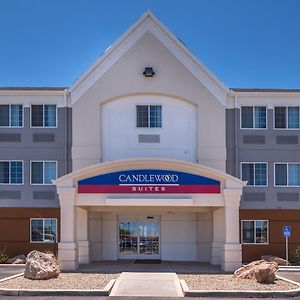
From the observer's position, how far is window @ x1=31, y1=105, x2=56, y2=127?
2714 cm

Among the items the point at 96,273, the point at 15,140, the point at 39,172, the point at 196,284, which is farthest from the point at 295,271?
the point at 15,140

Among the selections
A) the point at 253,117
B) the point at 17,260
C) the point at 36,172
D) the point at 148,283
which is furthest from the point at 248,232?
the point at 17,260

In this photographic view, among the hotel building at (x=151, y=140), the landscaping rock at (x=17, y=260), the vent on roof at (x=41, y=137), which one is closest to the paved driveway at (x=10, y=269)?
the landscaping rock at (x=17, y=260)

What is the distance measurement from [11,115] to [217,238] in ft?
39.9

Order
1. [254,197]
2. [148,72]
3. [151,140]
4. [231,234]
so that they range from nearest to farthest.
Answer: [231,234] < [148,72] < [151,140] < [254,197]

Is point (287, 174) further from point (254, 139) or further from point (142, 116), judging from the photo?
point (142, 116)

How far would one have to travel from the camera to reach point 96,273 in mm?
21188

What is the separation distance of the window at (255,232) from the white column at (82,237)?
7.88m

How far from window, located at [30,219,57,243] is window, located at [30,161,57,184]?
79.9 inches

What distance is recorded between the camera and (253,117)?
27.3m

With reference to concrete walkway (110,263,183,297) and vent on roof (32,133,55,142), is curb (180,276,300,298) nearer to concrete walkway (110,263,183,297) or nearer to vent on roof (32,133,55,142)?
concrete walkway (110,263,183,297)

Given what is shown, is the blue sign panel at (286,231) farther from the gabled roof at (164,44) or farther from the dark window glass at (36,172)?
the dark window glass at (36,172)

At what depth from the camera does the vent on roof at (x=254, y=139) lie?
27062 millimetres

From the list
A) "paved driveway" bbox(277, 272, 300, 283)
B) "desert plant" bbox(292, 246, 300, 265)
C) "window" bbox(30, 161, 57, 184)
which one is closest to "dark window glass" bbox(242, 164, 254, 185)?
"desert plant" bbox(292, 246, 300, 265)
